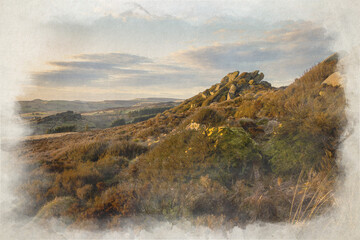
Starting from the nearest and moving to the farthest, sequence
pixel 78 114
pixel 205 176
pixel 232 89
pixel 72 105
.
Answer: pixel 205 176, pixel 72 105, pixel 78 114, pixel 232 89

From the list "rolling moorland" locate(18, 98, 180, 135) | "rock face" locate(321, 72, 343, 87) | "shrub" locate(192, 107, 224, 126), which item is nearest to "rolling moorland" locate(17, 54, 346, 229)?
"rock face" locate(321, 72, 343, 87)

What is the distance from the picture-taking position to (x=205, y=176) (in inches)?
134

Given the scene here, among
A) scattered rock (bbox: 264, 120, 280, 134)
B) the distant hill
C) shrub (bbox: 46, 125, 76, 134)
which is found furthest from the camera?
shrub (bbox: 46, 125, 76, 134)

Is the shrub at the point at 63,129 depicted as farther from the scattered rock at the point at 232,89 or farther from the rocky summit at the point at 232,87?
the scattered rock at the point at 232,89

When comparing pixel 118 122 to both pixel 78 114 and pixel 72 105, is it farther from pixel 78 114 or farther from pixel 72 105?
pixel 72 105

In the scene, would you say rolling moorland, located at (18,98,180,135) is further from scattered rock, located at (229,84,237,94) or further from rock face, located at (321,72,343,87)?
scattered rock, located at (229,84,237,94)

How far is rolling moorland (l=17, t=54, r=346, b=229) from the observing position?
3.03 m

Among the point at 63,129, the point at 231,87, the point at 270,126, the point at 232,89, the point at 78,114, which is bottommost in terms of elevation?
the point at 63,129

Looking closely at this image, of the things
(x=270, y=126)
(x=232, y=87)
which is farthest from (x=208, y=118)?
(x=232, y=87)

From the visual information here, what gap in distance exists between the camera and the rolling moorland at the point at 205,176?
9.95 ft

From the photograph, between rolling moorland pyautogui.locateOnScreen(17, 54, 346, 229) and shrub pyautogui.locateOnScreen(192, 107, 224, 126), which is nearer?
rolling moorland pyautogui.locateOnScreen(17, 54, 346, 229)

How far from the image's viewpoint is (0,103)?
3.63 metres

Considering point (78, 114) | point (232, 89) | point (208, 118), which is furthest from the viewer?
point (232, 89)

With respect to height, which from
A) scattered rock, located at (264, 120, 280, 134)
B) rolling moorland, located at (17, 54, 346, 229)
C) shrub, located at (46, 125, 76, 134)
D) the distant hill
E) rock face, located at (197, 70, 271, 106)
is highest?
rock face, located at (197, 70, 271, 106)
